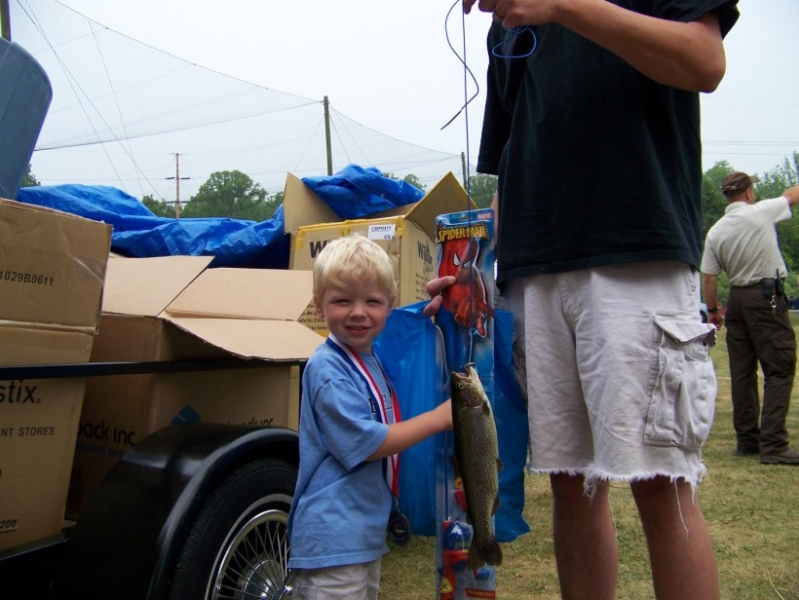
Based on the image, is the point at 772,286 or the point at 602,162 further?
the point at 772,286

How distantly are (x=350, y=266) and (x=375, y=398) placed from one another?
1.03 feet

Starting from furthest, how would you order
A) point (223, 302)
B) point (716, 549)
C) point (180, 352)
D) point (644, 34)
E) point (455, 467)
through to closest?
1. point (716, 549)
2. point (223, 302)
3. point (180, 352)
4. point (455, 467)
5. point (644, 34)

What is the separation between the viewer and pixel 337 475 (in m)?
1.51

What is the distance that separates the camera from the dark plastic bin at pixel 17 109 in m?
1.95

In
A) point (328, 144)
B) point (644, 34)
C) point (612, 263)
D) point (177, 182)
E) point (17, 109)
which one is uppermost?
point (328, 144)

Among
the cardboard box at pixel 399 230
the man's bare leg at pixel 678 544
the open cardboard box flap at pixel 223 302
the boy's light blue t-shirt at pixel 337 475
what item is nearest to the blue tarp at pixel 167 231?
the cardboard box at pixel 399 230

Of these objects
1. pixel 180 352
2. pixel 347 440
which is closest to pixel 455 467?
pixel 347 440

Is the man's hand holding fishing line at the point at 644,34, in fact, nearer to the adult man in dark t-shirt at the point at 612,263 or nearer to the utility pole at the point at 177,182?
the adult man in dark t-shirt at the point at 612,263

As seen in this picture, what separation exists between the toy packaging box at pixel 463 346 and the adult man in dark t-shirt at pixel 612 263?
9 cm

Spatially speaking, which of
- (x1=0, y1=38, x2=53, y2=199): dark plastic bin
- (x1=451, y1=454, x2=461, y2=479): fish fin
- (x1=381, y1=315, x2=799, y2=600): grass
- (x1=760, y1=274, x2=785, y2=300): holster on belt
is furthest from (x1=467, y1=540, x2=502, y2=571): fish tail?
(x1=760, y1=274, x2=785, y2=300): holster on belt

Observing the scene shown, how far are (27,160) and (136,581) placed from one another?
1.32m

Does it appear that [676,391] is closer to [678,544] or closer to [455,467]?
[678,544]

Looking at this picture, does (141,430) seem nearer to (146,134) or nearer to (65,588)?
(65,588)

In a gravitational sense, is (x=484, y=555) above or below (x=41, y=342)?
below
